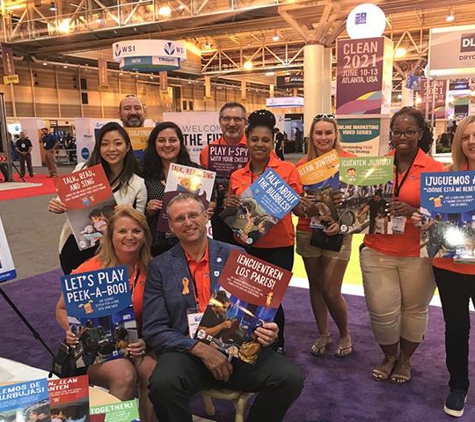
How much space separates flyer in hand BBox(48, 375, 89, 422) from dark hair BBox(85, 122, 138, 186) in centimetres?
137

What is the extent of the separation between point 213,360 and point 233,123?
1.61 metres

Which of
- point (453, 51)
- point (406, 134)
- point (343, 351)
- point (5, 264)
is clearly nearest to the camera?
point (406, 134)

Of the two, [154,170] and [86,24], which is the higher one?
[86,24]

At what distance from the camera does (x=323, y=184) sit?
2609 millimetres

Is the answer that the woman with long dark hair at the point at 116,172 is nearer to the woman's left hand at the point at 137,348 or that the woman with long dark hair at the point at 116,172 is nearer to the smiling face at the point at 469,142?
the woman's left hand at the point at 137,348

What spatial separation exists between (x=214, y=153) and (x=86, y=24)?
42.8 feet

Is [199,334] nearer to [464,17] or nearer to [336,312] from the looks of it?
[336,312]

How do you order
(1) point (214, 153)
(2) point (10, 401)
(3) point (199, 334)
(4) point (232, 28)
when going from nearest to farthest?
1. (2) point (10, 401)
2. (3) point (199, 334)
3. (1) point (214, 153)
4. (4) point (232, 28)

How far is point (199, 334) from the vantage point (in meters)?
1.84

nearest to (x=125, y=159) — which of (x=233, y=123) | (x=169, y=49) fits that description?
(x=233, y=123)

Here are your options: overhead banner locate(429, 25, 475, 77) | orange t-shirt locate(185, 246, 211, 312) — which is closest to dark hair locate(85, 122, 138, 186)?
orange t-shirt locate(185, 246, 211, 312)

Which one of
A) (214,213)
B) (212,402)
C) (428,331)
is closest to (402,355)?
(428,331)

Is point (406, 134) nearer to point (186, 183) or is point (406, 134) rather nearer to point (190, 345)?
point (186, 183)

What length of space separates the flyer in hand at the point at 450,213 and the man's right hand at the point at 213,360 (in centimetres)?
112
